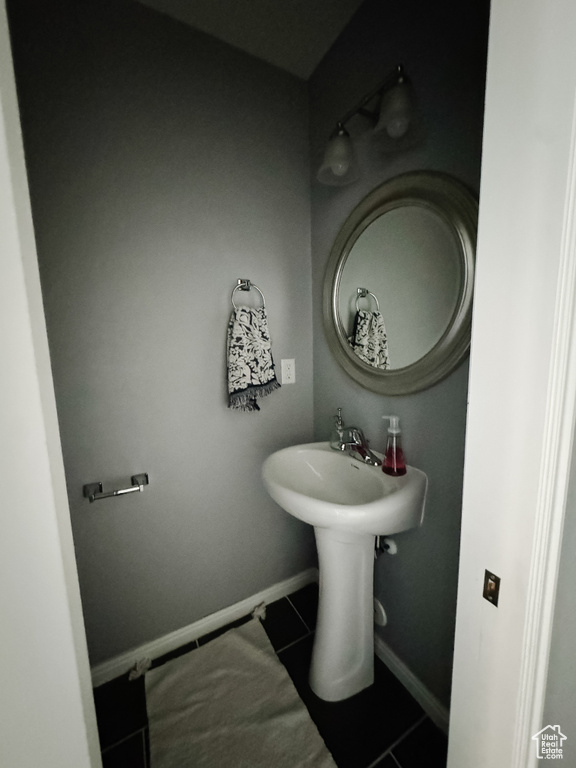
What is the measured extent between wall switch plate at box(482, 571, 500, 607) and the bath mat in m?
0.94

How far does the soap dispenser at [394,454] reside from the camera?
1.03m

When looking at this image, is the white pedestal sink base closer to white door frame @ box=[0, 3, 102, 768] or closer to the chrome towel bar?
the chrome towel bar

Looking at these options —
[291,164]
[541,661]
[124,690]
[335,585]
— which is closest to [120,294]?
[291,164]

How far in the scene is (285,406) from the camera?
58.3 inches

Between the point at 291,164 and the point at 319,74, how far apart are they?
1.18 feet

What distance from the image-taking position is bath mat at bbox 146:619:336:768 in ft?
3.20

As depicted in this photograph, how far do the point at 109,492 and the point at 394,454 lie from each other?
3.45 feet

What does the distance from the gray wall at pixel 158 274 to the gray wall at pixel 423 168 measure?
0.23 metres

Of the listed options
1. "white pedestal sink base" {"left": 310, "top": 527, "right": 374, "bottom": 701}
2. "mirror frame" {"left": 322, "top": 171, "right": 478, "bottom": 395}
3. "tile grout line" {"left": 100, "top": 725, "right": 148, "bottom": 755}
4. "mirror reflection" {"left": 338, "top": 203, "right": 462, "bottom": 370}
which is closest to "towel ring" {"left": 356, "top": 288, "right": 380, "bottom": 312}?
"mirror reflection" {"left": 338, "top": 203, "right": 462, "bottom": 370}

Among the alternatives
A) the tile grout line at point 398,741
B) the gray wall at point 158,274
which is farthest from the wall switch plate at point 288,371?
the tile grout line at point 398,741

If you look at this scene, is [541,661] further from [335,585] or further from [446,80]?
[446,80]

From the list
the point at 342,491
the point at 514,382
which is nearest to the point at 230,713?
the point at 342,491

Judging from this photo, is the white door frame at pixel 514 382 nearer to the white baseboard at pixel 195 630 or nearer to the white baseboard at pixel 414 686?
the white baseboard at pixel 414 686

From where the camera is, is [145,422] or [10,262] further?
[145,422]
